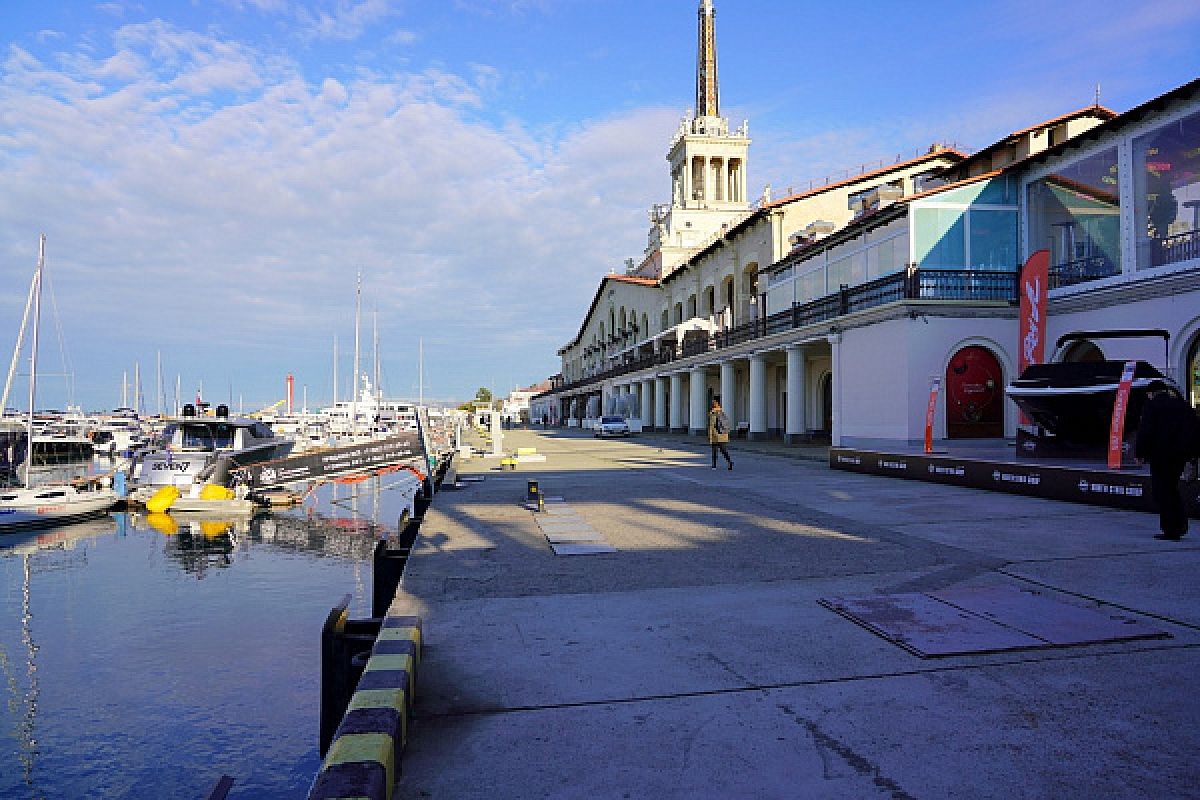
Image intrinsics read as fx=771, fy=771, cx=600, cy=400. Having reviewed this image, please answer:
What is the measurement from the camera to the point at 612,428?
4962cm

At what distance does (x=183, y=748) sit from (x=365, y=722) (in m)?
4.91

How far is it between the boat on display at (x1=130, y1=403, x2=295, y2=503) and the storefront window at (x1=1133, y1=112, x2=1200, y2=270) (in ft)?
90.6

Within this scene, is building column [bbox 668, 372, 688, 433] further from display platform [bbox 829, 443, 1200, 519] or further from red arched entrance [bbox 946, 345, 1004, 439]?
display platform [bbox 829, 443, 1200, 519]

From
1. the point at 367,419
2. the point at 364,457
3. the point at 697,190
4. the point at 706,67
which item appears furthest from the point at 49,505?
the point at 706,67

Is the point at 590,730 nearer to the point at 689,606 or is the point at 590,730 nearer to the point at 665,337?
the point at 689,606

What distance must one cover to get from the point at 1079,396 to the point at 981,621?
33.1ft

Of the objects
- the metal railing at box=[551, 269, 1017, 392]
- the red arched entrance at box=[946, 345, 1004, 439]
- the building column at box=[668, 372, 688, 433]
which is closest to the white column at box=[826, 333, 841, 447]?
the metal railing at box=[551, 269, 1017, 392]

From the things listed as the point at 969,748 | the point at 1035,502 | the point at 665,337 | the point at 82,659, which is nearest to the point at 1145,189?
the point at 1035,502

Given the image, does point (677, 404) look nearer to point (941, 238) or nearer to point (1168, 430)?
point (941, 238)

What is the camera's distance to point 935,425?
2194 cm

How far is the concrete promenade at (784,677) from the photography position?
3.22 m

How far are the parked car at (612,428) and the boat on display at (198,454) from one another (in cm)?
2365

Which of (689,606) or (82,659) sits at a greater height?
(689,606)

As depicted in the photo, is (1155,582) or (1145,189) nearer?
(1155,582)
